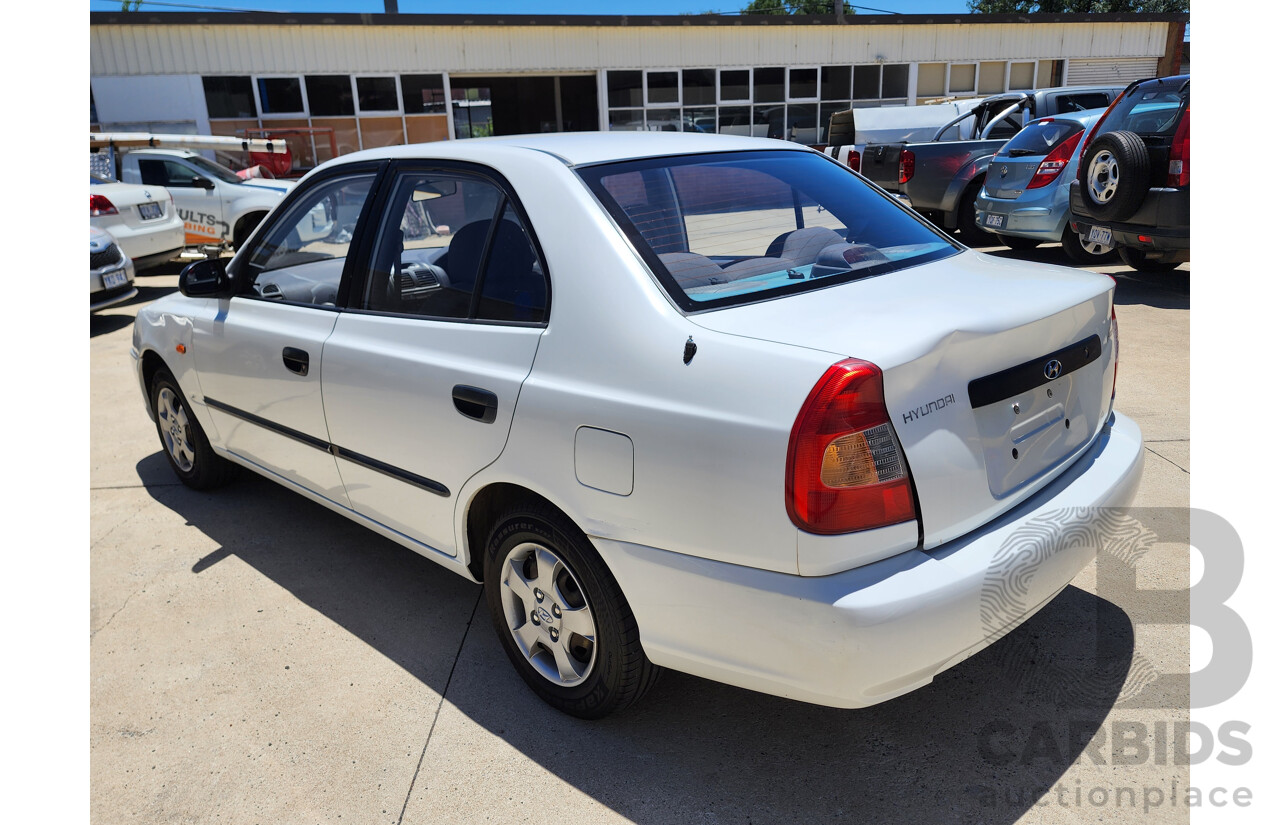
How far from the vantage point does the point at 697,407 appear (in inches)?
78.2

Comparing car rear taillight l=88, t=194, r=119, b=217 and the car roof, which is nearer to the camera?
the car roof

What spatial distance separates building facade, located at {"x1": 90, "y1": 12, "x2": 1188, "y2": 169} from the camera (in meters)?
19.4

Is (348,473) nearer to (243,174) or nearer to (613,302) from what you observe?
(613,302)

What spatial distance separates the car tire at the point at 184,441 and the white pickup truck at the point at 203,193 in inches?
338

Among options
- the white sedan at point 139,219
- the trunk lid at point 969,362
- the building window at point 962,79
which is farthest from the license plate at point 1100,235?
the building window at point 962,79

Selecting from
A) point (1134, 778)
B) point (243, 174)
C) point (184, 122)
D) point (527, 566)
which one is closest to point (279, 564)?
point (527, 566)

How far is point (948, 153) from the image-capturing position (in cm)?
1087

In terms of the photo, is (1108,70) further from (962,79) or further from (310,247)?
(310,247)

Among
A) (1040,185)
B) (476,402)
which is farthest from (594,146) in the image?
(1040,185)

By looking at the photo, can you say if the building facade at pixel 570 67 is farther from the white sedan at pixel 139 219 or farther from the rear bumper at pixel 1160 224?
the rear bumper at pixel 1160 224

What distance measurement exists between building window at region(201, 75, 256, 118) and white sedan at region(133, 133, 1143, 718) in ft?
63.4

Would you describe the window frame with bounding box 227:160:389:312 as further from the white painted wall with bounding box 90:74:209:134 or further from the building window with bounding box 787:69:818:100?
the building window with bounding box 787:69:818:100

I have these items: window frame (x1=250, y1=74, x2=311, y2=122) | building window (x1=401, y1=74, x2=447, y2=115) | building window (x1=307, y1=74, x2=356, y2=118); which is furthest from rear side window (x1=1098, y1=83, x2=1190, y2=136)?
window frame (x1=250, y1=74, x2=311, y2=122)

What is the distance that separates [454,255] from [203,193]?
11388 millimetres
